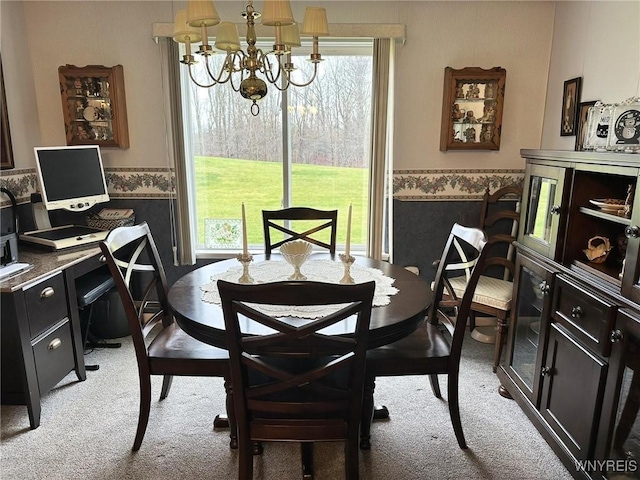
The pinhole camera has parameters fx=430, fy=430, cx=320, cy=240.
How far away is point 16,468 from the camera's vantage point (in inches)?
74.0

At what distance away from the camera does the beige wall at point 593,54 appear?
7.20 ft

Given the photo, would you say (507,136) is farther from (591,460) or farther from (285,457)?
(285,457)

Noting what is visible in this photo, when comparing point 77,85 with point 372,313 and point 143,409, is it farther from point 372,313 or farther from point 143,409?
point 372,313

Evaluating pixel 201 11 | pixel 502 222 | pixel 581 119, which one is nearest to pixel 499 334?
pixel 502 222

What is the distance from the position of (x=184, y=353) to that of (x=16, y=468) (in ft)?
2.93

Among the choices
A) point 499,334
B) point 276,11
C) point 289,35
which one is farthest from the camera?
point 499,334

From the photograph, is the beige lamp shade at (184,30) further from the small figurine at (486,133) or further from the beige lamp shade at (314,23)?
the small figurine at (486,133)

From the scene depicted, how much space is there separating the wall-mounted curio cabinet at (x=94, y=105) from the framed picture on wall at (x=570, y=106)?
297 centimetres

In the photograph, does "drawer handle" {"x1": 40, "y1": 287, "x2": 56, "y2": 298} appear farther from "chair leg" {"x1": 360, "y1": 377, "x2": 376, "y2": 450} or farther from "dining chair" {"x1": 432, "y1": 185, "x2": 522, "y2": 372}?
"dining chair" {"x1": 432, "y1": 185, "x2": 522, "y2": 372}

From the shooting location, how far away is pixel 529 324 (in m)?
2.23

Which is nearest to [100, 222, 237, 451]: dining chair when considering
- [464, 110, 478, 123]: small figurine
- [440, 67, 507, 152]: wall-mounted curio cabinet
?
[440, 67, 507, 152]: wall-mounted curio cabinet

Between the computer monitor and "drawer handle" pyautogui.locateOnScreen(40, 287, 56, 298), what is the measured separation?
0.69 meters

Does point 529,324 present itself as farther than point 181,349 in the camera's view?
Yes

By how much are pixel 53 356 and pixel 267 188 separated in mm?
1752
